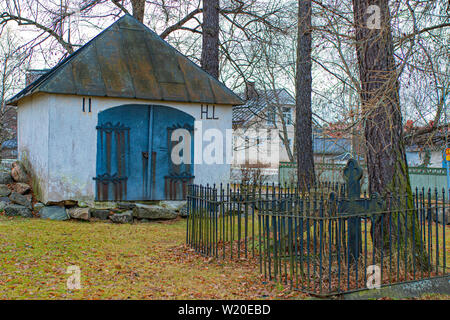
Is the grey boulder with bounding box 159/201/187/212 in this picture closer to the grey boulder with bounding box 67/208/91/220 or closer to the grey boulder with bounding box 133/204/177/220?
the grey boulder with bounding box 133/204/177/220

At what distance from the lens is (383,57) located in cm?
701

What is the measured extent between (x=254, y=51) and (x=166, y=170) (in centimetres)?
775

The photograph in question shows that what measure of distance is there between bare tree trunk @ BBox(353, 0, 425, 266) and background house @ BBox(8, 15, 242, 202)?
5763 millimetres

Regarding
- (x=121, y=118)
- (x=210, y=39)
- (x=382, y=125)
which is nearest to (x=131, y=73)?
(x=121, y=118)

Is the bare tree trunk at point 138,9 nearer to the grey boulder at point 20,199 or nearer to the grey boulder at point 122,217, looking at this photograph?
the grey boulder at point 20,199

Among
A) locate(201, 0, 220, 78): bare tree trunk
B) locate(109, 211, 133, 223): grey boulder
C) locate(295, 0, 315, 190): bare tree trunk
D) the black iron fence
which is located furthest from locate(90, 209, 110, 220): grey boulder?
locate(201, 0, 220, 78): bare tree trunk

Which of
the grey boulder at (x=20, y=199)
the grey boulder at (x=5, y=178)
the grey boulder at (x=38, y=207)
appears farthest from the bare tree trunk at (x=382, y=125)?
the grey boulder at (x=5, y=178)

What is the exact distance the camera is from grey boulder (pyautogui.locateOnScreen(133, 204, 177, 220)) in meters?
11.7

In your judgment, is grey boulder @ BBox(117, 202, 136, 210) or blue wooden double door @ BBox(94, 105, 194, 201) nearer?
blue wooden double door @ BBox(94, 105, 194, 201)

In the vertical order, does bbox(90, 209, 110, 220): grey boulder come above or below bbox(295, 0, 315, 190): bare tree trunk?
below

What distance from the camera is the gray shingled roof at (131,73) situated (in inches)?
443

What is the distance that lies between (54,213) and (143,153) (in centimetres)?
251

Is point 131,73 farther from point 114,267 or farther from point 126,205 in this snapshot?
point 114,267

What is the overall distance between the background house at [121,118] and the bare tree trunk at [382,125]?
5.76 m
